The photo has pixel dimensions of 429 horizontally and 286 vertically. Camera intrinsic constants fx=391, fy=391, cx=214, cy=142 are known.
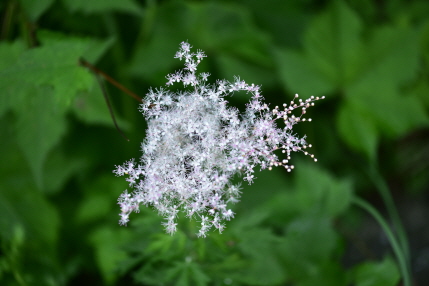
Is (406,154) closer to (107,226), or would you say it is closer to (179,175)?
(107,226)

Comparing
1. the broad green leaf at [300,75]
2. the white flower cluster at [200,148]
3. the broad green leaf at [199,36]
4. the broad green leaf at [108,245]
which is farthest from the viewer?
the broad green leaf at [300,75]

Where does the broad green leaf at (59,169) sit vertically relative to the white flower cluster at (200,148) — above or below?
above

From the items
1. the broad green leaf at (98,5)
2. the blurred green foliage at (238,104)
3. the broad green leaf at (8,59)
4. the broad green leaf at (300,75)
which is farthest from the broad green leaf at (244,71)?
the broad green leaf at (8,59)

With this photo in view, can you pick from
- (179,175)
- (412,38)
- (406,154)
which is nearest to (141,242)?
(179,175)

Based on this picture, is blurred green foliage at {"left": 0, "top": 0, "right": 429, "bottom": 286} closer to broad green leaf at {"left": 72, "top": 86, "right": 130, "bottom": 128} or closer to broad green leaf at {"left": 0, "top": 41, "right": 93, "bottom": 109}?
broad green leaf at {"left": 72, "top": 86, "right": 130, "bottom": 128}

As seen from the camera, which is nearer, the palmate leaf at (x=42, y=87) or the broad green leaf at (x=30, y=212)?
the palmate leaf at (x=42, y=87)

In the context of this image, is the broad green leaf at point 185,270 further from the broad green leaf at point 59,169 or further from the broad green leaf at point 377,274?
the broad green leaf at point 59,169
